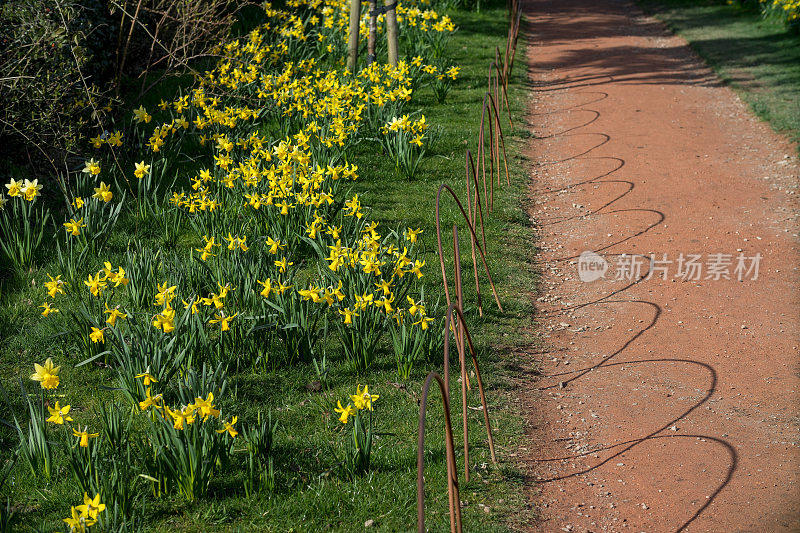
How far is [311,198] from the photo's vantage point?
16.4 ft

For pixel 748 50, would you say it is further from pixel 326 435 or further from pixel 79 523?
pixel 79 523

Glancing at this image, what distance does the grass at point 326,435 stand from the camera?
3166mm

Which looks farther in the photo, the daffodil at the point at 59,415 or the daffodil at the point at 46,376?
the daffodil at the point at 46,376

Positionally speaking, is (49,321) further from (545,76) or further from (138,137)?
(545,76)

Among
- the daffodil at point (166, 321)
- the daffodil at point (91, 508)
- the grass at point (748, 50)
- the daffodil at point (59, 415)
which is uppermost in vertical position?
the grass at point (748, 50)

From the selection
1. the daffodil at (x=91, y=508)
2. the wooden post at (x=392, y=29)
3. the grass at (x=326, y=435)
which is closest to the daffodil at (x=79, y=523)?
the daffodil at (x=91, y=508)

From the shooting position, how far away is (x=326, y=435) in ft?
12.0

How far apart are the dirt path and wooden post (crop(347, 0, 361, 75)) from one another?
2.08m

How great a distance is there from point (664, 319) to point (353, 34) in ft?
16.6

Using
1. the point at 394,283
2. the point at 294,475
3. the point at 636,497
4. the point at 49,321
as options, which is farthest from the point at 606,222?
the point at 49,321

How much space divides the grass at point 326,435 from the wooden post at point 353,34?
3.17 meters

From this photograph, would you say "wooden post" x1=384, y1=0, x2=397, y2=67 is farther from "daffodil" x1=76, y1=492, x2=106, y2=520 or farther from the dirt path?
"daffodil" x1=76, y1=492, x2=106, y2=520

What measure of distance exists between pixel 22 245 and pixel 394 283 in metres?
2.46

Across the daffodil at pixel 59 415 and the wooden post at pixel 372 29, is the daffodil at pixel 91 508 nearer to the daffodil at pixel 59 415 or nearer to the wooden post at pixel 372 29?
the daffodil at pixel 59 415
